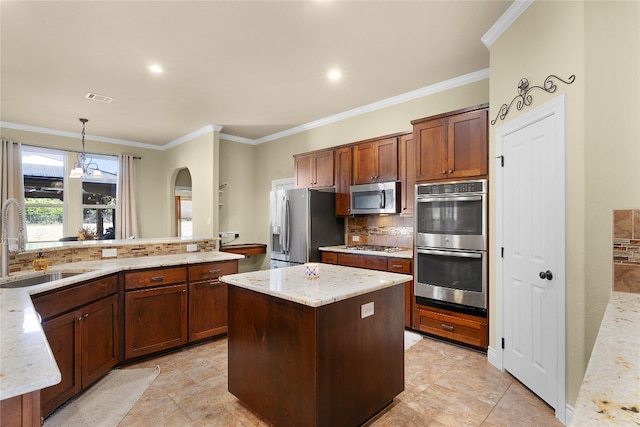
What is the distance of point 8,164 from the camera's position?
520cm

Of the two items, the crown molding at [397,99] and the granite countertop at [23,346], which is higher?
the crown molding at [397,99]

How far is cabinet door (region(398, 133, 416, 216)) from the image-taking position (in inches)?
154

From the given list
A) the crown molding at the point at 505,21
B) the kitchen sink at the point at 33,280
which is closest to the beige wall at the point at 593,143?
the crown molding at the point at 505,21

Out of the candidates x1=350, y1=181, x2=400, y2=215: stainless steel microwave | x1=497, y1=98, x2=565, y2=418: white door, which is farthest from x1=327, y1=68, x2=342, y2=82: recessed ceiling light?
x1=497, y1=98, x2=565, y2=418: white door

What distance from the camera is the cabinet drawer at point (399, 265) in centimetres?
366

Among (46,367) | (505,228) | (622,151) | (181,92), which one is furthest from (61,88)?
(622,151)

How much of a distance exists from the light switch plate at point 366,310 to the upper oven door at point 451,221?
1610mm

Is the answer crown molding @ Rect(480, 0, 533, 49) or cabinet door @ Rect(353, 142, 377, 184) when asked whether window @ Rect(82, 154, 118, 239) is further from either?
crown molding @ Rect(480, 0, 533, 49)

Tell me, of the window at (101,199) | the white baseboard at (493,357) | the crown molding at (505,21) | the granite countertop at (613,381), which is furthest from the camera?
the window at (101,199)

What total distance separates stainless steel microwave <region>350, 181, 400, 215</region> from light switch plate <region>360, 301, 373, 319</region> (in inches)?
85.3

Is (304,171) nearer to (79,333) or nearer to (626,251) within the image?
(79,333)

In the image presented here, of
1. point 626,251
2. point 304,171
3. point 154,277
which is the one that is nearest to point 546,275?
point 626,251

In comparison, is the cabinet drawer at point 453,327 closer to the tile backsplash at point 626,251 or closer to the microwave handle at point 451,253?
the microwave handle at point 451,253

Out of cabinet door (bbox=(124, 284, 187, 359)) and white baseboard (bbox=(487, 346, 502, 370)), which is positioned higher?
cabinet door (bbox=(124, 284, 187, 359))
